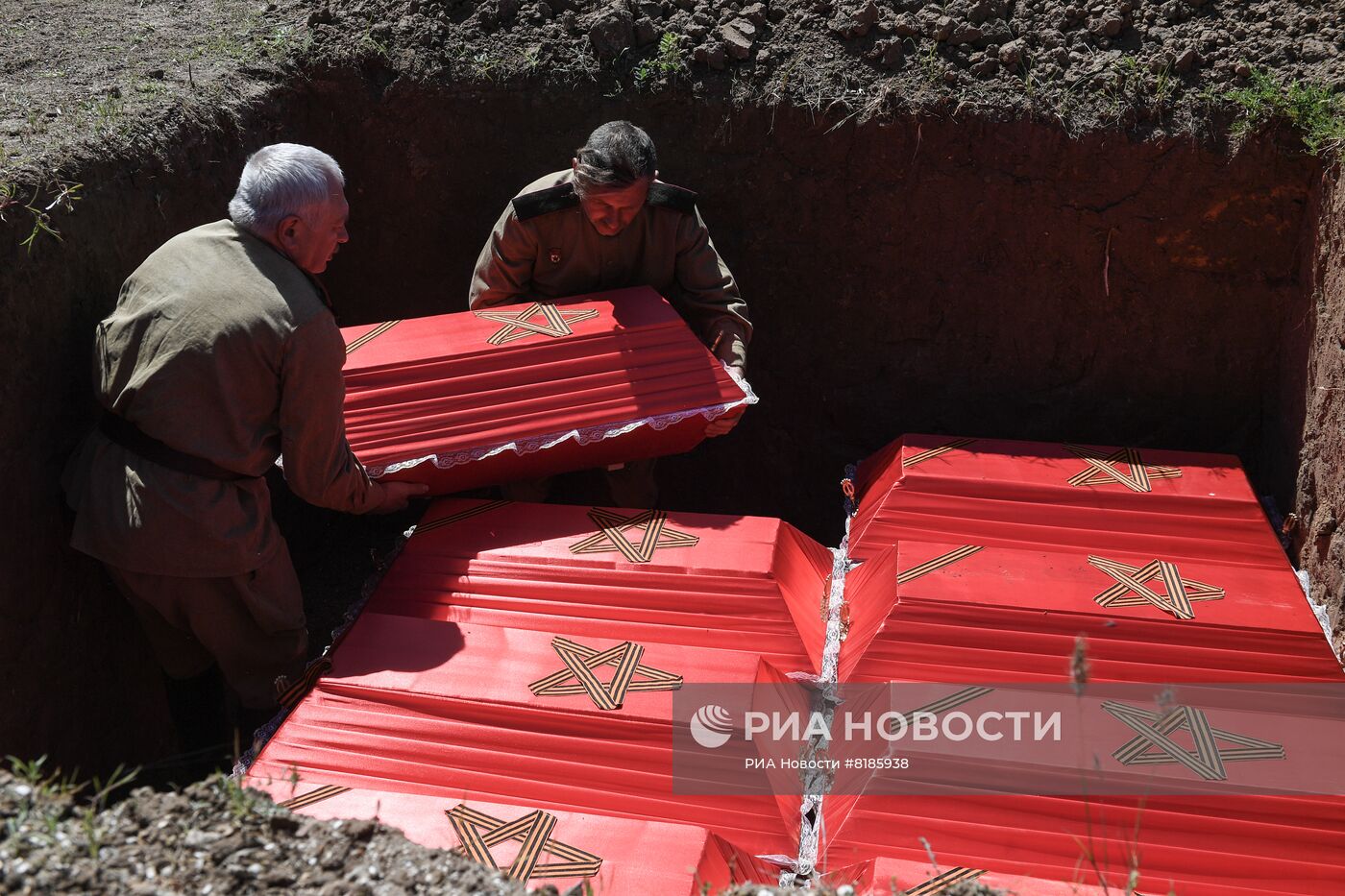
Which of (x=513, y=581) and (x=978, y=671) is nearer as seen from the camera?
(x=978, y=671)

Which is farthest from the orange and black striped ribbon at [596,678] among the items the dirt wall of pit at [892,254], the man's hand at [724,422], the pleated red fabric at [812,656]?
the dirt wall of pit at [892,254]

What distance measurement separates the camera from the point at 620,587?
3.19 m

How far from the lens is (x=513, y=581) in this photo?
3.21 meters

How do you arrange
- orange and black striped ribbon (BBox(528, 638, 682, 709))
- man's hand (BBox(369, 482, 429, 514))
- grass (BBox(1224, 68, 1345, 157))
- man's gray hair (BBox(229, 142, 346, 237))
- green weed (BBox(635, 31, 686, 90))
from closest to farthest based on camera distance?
man's gray hair (BBox(229, 142, 346, 237)) < orange and black striped ribbon (BBox(528, 638, 682, 709)) < man's hand (BBox(369, 482, 429, 514)) < grass (BBox(1224, 68, 1345, 157)) < green weed (BBox(635, 31, 686, 90))

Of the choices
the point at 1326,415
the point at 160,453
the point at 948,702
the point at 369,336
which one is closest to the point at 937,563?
the point at 948,702

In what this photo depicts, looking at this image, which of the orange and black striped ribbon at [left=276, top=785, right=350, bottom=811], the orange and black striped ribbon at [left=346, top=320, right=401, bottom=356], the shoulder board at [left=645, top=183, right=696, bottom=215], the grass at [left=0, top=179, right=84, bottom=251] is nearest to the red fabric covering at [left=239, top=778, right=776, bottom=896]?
the orange and black striped ribbon at [left=276, top=785, right=350, bottom=811]

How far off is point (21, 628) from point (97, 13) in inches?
122

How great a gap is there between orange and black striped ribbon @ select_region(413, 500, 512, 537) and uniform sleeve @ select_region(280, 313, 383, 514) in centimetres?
51

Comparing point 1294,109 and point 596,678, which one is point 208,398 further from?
point 1294,109

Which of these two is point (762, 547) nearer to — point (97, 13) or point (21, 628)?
point (21, 628)

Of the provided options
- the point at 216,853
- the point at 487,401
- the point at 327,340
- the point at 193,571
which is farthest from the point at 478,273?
the point at 216,853

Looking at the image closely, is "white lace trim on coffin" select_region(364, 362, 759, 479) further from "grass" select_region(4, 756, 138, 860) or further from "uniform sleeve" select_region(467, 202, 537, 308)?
"grass" select_region(4, 756, 138, 860)

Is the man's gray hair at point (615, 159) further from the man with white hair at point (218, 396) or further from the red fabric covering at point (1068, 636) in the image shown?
the red fabric covering at point (1068, 636)

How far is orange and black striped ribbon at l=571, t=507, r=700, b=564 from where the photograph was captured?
10.8 feet
